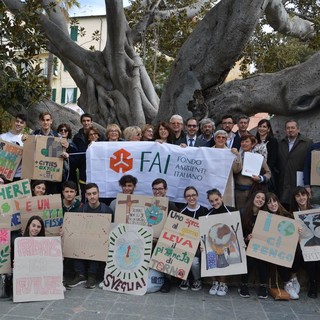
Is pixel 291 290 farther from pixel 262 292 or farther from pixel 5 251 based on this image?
pixel 5 251

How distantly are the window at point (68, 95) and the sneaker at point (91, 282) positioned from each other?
118 feet

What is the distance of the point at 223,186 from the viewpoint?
622 centimetres

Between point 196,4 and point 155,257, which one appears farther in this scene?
point 196,4

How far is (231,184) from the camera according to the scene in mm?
6184

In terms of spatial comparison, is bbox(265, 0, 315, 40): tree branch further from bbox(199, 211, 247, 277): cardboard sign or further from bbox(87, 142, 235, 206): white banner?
bbox(199, 211, 247, 277): cardboard sign

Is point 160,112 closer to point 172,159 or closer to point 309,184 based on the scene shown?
point 172,159

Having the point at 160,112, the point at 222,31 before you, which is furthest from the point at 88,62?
the point at 222,31

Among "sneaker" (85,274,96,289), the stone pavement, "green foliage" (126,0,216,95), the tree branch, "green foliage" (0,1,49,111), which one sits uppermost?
"green foliage" (126,0,216,95)

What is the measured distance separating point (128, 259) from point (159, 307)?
0.77 meters

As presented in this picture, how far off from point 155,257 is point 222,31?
5.55 meters

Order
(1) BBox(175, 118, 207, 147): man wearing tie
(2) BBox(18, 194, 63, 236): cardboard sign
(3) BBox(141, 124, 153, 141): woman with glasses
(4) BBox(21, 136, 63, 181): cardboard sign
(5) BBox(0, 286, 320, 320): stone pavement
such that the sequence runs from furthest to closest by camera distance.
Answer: (3) BBox(141, 124, 153, 141): woman with glasses < (1) BBox(175, 118, 207, 147): man wearing tie < (4) BBox(21, 136, 63, 181): cardboard sign < (2) BBox(18, 194, 63, 236): cardboard sign < (5) BBox(0, 286, 320, 320): stone pavement

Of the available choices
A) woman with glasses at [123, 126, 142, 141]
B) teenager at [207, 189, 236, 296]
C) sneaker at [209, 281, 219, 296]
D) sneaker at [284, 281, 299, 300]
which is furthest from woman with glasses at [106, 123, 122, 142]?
sneaker at [284, 281, 299, 300]

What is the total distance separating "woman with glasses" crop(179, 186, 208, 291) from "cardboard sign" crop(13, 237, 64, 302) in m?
1.49

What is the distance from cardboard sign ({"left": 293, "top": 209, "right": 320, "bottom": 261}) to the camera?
5.24 m
